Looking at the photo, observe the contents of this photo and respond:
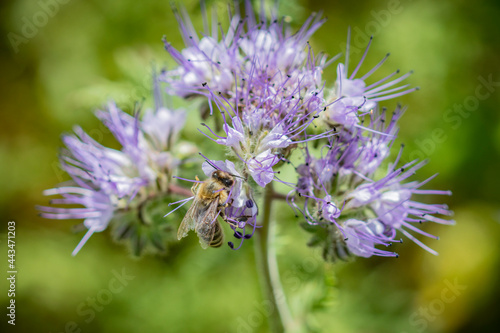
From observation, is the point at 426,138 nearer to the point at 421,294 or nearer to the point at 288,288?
the point at 421,294

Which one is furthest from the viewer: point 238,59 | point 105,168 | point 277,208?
point 277,208

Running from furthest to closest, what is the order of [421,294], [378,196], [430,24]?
[430,24], [421,294], [378,196]

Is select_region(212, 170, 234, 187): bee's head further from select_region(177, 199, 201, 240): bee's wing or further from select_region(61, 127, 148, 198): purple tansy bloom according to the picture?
select_region(61, 127, 148, 198): purple tansy bloom

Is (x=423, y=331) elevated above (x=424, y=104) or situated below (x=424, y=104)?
below

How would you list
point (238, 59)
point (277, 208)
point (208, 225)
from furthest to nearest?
1. point (277, 208)
2. point (238, 59)
3. point (208, 225)

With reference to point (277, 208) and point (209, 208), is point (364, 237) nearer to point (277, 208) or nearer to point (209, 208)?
point (209, 208)

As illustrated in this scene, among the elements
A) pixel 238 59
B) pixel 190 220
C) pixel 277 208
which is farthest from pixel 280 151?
pixel 277 208

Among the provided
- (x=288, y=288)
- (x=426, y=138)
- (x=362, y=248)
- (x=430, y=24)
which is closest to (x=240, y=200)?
(x=362, y=248)

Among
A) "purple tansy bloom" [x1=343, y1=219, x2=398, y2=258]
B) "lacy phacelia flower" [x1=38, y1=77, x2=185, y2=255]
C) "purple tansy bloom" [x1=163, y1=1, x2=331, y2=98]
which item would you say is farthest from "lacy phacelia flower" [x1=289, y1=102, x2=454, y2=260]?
"lacy phacelia flower" [x1=38, y1=77, x2=185, y2=255]
